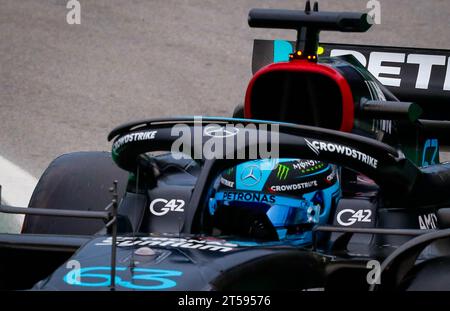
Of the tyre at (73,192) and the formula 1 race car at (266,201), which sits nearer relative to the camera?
the formula 1 race car at (266,201)

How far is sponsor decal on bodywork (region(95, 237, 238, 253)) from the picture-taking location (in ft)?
14.5

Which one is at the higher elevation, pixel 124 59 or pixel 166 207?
pixel 124 59

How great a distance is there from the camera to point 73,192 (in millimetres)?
6180

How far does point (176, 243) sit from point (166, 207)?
3.67 ft

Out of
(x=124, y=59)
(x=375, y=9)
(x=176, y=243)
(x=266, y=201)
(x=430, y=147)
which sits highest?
(x=375, y=9)

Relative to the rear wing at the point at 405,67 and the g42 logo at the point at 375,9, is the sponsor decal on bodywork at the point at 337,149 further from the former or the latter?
the g42 logo at the point at 375,9

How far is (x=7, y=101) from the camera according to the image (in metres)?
10.6

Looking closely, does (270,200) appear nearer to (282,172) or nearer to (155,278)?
(282,172)

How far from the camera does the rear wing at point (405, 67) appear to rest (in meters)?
7.50

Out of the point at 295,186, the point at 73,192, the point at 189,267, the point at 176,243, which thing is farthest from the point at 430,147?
the point at 189,267

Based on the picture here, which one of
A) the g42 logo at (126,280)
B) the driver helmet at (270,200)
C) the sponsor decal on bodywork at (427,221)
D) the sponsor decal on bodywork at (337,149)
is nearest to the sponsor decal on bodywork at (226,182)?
the driver helmet at (270,200)

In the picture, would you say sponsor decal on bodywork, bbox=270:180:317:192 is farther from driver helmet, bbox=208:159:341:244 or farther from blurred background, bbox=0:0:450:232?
blurred background, bbox=0:0:450:232

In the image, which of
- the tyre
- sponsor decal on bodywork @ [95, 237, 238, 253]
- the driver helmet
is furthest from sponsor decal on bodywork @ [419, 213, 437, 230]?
the tyre
